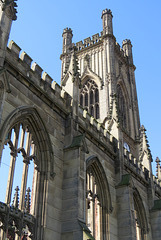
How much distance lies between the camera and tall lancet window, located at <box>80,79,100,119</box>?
42.3 metres

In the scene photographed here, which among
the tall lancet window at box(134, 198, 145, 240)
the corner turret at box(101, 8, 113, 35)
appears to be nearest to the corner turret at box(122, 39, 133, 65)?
the corner turret at box(101, 8, 113, 35)

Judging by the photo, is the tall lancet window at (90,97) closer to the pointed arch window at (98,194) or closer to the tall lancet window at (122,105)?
the tall lancet window at (122,105)

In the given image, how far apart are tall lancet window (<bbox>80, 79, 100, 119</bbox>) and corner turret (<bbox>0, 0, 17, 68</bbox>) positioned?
27937mm

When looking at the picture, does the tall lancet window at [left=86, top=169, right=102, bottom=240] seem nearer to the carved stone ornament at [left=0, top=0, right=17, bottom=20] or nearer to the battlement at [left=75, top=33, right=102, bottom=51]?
the carved stone ornament at [left=0, top=0, right=17, bottom=20]

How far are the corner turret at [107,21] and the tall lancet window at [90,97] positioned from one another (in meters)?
8.08

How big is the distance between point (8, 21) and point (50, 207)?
769cm

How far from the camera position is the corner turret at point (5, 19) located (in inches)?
520

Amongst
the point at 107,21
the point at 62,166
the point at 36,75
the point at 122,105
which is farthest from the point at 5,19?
the point at 107,21

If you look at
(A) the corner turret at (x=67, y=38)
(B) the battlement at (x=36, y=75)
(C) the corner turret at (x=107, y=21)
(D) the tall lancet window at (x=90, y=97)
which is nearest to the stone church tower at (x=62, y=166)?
(B) the battlement at (x=36, y=75)

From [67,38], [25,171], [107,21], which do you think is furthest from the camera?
[67,38]

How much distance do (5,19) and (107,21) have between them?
123ft

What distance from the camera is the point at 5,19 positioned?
45.4 feet

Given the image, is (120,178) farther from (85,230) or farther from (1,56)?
(1,56)

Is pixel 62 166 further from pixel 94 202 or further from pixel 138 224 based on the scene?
pixel 138 224
